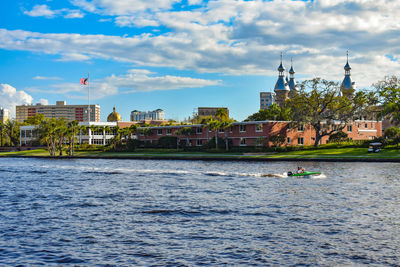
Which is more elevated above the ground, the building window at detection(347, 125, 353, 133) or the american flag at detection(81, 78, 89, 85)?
the american flag at detection(81, 78, 89, 85)

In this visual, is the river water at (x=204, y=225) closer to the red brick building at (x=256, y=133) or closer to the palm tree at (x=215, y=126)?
the red brick building at (x=256, y=133)

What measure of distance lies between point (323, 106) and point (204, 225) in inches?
3410

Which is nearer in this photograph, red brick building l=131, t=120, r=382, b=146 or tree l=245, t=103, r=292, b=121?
red brick building l=131, t=120, r=382, b=146

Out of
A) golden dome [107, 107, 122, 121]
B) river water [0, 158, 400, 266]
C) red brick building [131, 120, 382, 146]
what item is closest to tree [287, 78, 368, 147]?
red brick building [131, 120, 382, 146]

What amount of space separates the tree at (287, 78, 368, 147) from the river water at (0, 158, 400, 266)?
59.1 meters

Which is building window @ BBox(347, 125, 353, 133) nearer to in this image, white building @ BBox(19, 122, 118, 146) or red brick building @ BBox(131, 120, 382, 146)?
red brick building @ BBox(131, 120, 382, 146)

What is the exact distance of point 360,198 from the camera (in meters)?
35.6

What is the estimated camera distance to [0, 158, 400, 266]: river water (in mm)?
20094

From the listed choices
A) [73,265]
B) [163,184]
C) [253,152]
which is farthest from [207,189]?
[253,152]

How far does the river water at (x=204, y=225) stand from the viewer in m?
20.1

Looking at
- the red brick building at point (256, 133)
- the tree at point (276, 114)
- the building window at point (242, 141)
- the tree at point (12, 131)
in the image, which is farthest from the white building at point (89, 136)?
the building window at point (242, 141)

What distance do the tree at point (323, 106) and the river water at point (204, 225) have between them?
5914 cm

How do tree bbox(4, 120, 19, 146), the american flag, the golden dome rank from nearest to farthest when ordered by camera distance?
the american flag
tree bbox(4, 120, 19, 146)
the golden dome

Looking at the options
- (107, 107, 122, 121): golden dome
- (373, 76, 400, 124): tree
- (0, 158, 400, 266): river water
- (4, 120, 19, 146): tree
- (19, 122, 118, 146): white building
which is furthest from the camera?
(107, 107, 122, 121): golden dome
